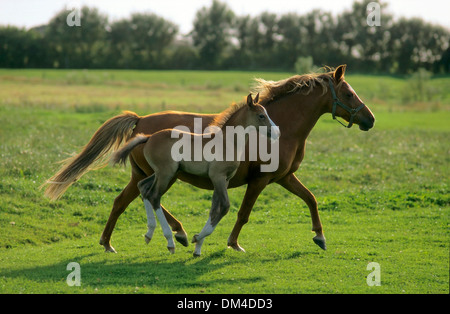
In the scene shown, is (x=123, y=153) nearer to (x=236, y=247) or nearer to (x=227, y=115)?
(x=227, y=115)

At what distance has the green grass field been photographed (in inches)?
269

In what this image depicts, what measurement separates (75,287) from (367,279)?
370 cm

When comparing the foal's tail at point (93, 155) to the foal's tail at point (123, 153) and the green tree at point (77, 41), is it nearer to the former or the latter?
the foal's tail at point (123, 153)

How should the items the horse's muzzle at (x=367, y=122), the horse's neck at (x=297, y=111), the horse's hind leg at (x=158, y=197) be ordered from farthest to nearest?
the horse's muzzle at (x=367, y=122), the horse's neck at (x=297, y=111), the horse's hind leg at (x=158, y=197)

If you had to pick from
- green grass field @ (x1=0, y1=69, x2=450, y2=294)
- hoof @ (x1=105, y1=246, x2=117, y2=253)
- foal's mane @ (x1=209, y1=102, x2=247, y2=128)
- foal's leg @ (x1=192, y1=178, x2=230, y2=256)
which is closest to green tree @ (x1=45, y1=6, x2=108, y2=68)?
green grass field @ (x1=0, y1=69, x2=450, y2=294)

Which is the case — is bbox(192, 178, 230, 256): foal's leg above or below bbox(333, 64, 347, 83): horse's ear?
below

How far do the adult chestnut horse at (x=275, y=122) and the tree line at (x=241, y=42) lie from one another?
53.5 metres

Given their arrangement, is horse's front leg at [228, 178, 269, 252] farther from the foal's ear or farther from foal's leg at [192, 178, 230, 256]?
the foal's ear

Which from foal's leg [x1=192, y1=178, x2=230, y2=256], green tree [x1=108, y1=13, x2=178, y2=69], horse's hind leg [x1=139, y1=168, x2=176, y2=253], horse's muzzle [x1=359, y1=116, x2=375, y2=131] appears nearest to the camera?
foal's leg [x1=192, y1=178, x2=230, y2=256]

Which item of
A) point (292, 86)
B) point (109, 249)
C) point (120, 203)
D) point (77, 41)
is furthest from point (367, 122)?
point (77, 41)

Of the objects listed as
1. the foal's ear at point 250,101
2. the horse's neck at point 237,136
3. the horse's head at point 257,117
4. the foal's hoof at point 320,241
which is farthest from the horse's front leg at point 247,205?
the foal's ear at point 250,101

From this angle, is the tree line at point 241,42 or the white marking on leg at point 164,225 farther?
the tree line at point 241,42

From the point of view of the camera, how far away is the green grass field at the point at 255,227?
6840mm

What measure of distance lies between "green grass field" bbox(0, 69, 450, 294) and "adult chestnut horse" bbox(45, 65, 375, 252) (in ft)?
2.41
